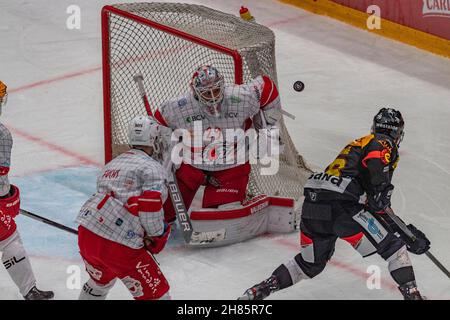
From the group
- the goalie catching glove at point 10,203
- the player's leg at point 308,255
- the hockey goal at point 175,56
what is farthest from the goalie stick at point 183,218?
the goalie catching glove at point 10,203

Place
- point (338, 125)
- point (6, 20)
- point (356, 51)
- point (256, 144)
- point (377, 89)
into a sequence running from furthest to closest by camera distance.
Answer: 1. point (6, 20)
2. point (356, 51)
3. point (377, 89)
4. point (338, 125)
5. point (256, 144)

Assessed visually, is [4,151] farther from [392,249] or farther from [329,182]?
[392,249]

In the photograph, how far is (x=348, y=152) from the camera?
6113mm

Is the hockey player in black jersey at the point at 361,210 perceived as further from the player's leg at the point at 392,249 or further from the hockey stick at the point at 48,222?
the hockey stick at the point at 48,222

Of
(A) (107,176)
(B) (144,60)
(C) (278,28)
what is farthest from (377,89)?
(A) (107,176)

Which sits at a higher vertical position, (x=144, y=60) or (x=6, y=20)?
(x=144, y=60)

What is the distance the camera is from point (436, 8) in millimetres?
9633

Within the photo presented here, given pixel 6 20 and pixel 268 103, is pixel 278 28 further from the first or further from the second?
pixel 268 103

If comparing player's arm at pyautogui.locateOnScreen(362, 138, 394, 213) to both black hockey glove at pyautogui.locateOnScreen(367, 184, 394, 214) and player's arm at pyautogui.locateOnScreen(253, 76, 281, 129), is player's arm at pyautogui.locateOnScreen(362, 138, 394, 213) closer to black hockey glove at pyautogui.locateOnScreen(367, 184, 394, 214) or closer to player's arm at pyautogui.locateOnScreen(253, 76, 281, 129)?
black hockey glove at pyautogui.locateOnScreen(367, 184, 394, 214)

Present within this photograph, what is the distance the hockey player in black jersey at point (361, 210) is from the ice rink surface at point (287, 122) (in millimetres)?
451

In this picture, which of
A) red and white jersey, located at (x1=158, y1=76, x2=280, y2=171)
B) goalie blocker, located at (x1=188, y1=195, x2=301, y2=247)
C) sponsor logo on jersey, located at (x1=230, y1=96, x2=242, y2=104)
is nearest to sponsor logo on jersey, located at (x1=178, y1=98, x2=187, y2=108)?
red and white jersey, located at (x1=158, y1=76, x2=280, y2=171)

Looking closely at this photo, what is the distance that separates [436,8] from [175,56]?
8.72 feet

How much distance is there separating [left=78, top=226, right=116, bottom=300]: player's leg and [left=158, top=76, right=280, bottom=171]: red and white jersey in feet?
4.68
